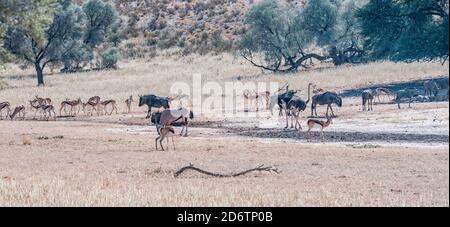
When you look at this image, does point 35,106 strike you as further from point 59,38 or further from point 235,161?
point 59,38

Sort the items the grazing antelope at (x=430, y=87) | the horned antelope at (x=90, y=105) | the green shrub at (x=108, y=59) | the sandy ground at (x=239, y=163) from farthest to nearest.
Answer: the green shrub at (x=108, y=59) < the horned antelope at (x=90, y=105) < the grazing antelope at (x=430, y=87) < the sandy ground at (x=239, y=163)

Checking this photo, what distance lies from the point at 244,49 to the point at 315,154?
40912mm

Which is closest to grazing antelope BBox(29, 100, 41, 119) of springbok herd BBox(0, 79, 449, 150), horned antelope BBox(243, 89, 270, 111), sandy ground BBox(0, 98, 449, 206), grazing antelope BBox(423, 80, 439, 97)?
springbok herd BBox(0, 79, 449, 150)

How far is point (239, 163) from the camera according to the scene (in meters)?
18.3

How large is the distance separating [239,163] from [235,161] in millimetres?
400

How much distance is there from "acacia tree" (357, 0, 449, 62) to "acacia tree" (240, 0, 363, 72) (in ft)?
49.4

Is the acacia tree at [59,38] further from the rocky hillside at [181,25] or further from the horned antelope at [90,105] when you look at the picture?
the horned antelope at [90,105]

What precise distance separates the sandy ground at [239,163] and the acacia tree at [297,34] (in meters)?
Answer: 26.4

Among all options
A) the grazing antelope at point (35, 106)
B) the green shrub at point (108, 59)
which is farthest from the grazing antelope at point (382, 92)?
the green shrub at point (108, 59)

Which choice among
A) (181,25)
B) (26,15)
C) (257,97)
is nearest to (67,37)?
(181,25)

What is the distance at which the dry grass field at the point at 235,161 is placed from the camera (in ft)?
39.6

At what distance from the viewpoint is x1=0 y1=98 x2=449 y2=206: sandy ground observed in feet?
39.3

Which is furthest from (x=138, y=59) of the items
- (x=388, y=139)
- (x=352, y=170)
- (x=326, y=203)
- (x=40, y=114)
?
(x=326, y=203)

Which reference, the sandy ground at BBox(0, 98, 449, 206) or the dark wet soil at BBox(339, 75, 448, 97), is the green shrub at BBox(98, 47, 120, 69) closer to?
the dark wet soil at BBox(339, 75, 448, 97)
